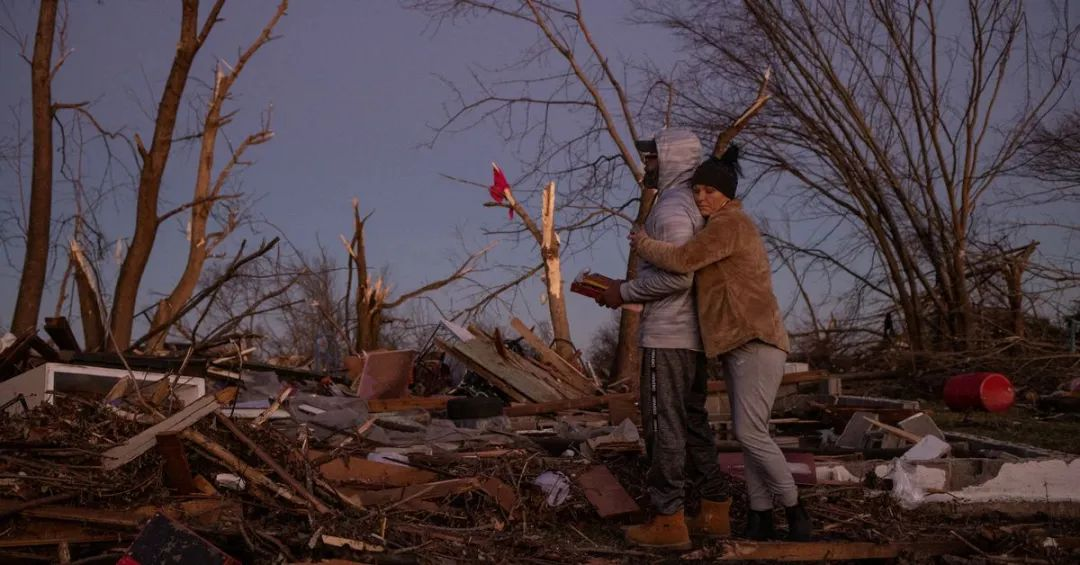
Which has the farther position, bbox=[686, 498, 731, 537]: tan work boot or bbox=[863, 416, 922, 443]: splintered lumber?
bbox=[863, 416, 922, 443]: splintered lumber

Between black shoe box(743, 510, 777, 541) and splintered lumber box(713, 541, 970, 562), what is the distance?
0.76ft

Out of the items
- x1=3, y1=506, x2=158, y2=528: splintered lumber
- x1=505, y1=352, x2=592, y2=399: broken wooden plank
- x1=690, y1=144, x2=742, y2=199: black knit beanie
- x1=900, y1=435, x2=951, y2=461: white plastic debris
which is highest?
x1=690, y1=144, x2=742, y2=199: black knit beanie

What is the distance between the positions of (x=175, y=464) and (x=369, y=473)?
118cm

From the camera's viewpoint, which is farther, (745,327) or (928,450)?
(928,450)

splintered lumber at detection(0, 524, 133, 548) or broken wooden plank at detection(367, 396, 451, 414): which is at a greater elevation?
broken wooden plank at detection(367, 396, 451, 414)

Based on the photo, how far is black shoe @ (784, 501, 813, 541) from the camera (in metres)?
4.89

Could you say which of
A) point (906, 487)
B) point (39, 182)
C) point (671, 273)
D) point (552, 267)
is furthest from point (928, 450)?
point (39, 182)

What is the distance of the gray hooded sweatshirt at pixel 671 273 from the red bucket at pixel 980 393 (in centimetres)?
766

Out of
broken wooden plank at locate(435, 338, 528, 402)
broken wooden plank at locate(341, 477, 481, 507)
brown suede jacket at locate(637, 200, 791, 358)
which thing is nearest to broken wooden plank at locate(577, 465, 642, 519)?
broken wooden plank at locate(341, 477, 481, 507)

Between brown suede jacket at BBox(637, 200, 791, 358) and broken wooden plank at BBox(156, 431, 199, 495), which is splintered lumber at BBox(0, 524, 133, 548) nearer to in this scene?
broken wooden plank at BBox(156, 431, 199, 495)

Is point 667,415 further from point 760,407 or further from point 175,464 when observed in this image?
point 175,464

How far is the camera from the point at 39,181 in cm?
1290

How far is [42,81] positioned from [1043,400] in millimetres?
14307

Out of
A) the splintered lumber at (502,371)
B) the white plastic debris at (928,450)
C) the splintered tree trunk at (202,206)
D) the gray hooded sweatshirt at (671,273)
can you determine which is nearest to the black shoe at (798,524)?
the gray hooded sweatshirt at (671,273)
